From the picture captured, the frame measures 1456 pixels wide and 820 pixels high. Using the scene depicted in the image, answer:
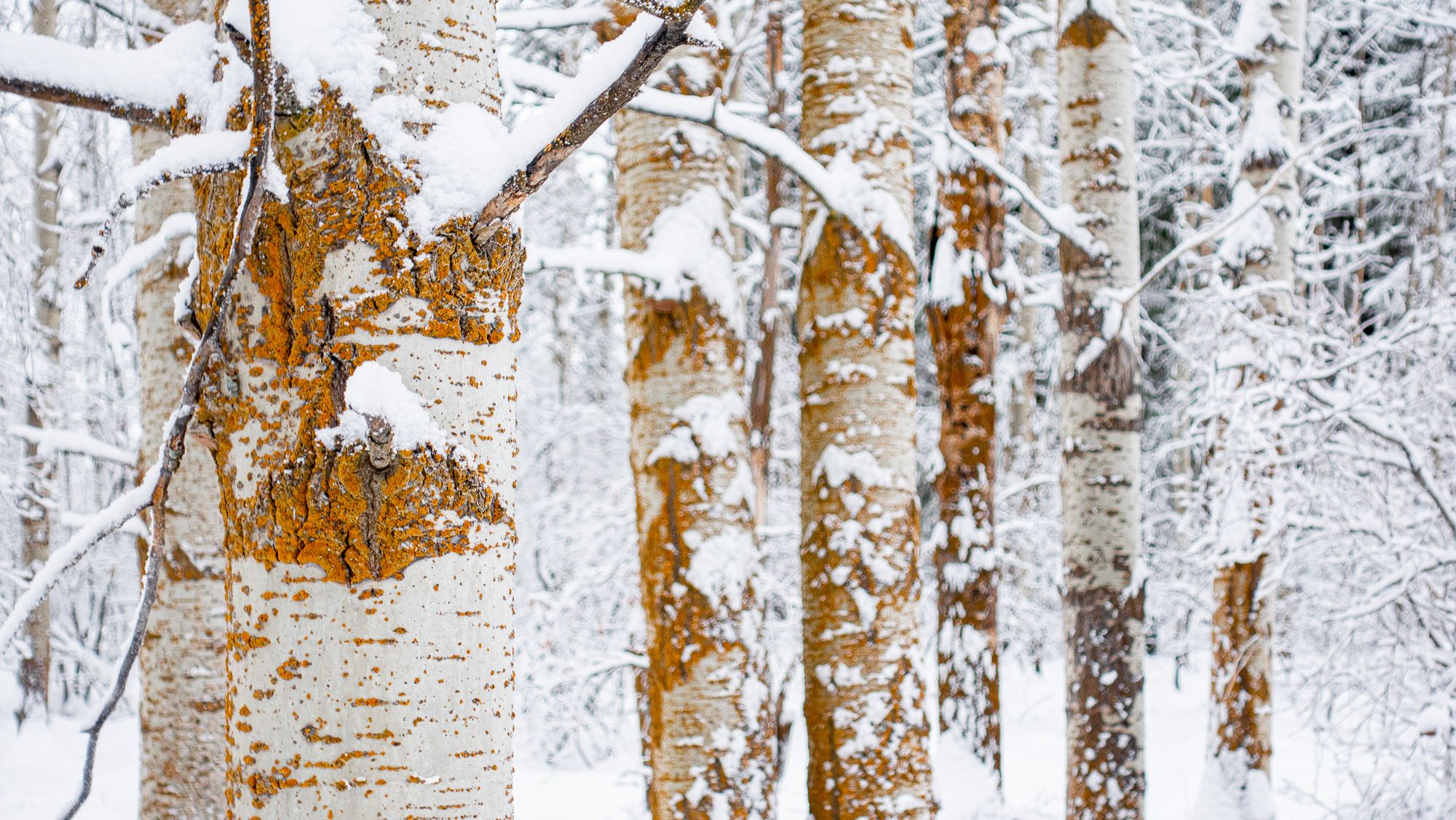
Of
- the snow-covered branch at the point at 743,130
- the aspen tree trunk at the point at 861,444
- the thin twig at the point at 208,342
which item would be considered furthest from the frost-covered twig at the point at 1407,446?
the thin twig at the point at 208,342

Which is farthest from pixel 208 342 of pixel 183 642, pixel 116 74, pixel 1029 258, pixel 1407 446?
pixel 1029 258

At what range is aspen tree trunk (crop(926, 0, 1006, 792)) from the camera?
4672 mm

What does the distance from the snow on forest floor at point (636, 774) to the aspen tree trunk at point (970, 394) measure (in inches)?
35.4

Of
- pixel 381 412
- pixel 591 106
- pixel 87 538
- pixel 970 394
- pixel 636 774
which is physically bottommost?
pixel 636 774

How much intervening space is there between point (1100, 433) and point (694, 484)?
2194mm

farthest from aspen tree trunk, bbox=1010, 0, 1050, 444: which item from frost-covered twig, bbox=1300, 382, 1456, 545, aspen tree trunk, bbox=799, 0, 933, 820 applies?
aspen tree trunk, bbox=799, 0, 933, 820

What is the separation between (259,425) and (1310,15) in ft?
37.1

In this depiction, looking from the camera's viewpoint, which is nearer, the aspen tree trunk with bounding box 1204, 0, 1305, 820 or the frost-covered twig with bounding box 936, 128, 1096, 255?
the frost-covered twig with bounding box 936, 128, 1096, 255

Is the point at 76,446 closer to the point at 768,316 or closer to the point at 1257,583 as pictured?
the point at 768,316

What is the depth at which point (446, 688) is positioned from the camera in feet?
3.04

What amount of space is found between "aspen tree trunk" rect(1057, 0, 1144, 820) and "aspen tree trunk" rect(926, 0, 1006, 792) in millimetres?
445

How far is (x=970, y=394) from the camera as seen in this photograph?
474 cm

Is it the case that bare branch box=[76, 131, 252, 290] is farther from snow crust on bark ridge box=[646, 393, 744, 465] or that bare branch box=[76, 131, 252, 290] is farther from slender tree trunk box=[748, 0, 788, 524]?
slender tree trunk box=[748, 0, 788, 524]

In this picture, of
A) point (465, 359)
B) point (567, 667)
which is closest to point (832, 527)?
point (465, 359)
